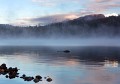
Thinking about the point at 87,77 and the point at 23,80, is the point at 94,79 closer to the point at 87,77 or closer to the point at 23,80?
the point at 87,77

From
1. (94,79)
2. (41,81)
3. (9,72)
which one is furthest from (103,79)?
(9,72)

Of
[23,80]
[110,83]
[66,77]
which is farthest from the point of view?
[66,77]

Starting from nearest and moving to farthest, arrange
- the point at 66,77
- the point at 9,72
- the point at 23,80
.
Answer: the point at 23,80 → the point at 66,77 → the point at 9,72

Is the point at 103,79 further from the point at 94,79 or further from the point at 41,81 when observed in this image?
the point at 41,81

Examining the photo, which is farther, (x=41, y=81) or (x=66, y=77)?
(x=66, y=77)

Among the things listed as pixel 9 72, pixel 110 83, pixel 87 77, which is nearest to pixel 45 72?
pixel 9 72

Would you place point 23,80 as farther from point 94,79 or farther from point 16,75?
point 94,79

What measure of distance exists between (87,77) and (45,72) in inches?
578

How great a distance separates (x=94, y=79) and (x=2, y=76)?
20.8 meters

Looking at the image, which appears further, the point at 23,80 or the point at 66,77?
the point at 66,77

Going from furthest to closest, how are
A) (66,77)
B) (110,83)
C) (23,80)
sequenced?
1. (66,77)
2. (23,80)
3. (110,83)

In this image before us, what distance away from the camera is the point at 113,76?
7144 centimetres

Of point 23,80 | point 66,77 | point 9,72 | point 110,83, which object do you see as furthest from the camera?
point 9,72

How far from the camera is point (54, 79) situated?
6775cm
